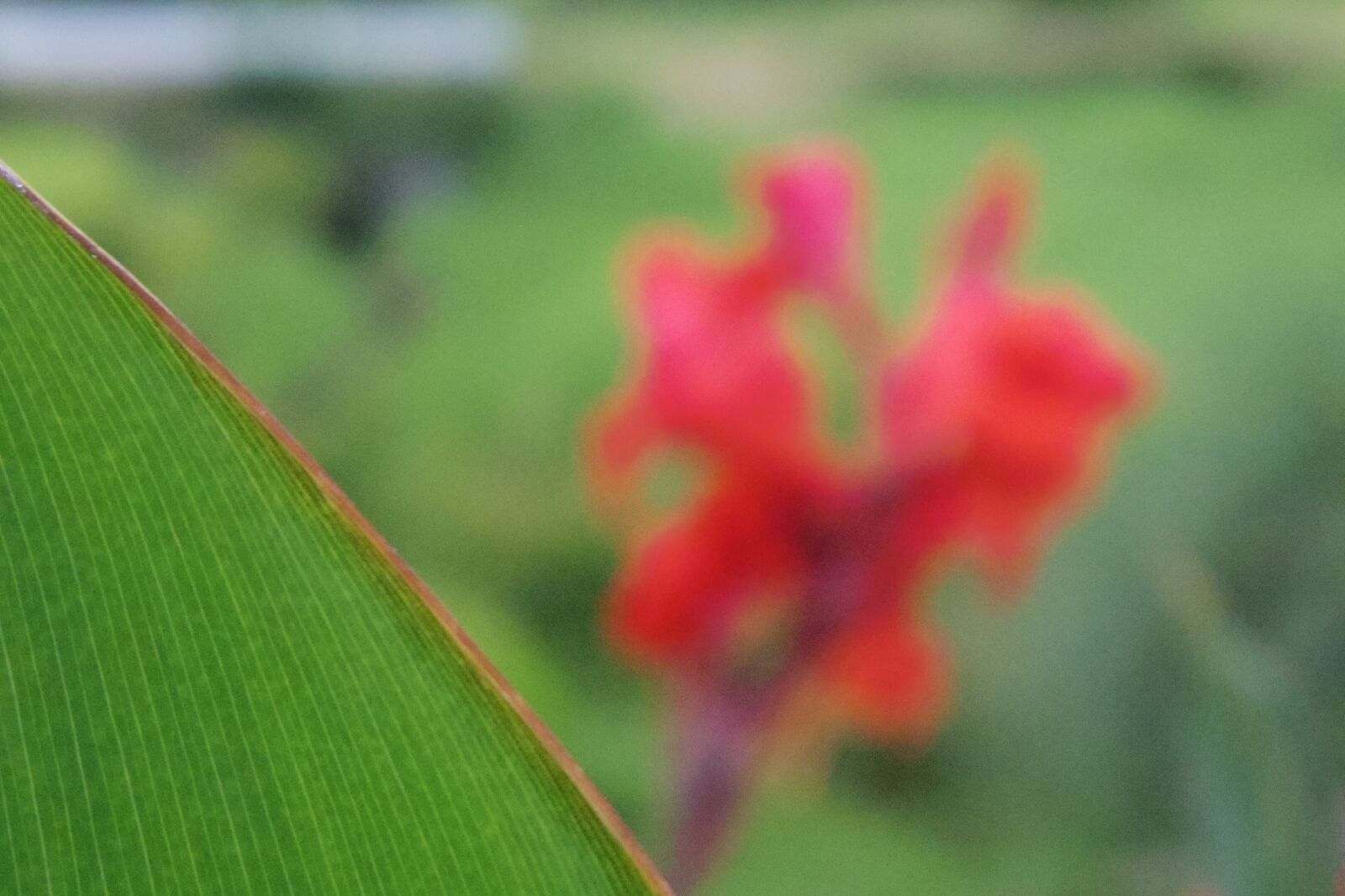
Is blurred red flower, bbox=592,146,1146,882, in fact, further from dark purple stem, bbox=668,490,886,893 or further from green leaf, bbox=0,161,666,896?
green leaf, bbox=0,161,666,896

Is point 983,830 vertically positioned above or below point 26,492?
below

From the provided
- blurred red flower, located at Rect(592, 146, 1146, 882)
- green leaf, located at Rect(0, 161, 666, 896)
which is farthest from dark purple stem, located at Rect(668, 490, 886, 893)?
green leaf, located at Rect(0, 161, 666, 896)

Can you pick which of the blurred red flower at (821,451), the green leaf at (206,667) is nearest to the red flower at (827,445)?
the blurred red flower at (821,451)

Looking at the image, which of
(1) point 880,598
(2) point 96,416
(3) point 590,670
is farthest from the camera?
(3) point 590,670

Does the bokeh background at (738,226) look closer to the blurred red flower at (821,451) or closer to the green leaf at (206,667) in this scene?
the blurred red flower at (821,451)

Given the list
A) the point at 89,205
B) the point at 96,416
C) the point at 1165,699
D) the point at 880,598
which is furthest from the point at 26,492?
the point at 89,205

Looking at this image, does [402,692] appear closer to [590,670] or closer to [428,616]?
[428,616]
